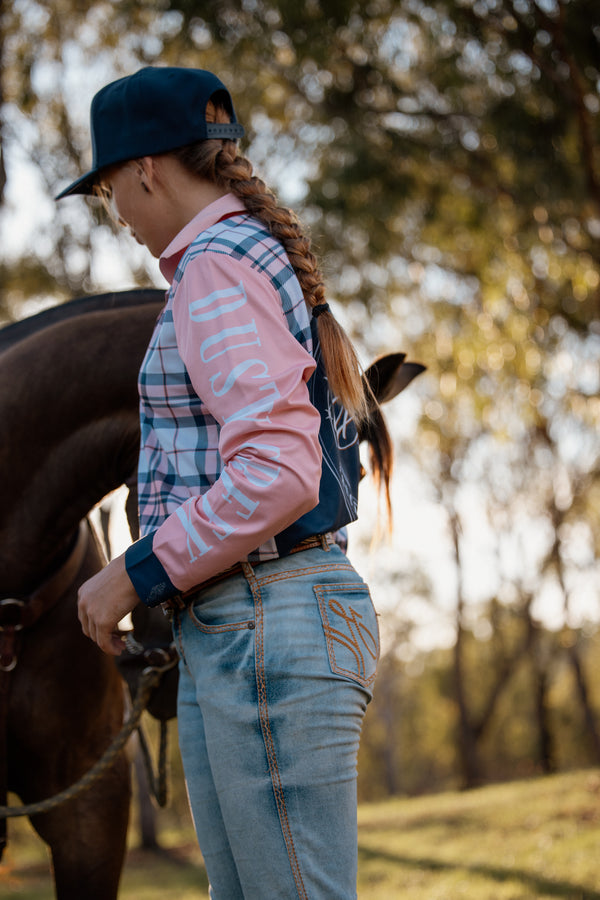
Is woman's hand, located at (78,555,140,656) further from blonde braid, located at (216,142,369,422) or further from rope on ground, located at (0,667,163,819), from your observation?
rope on ground, located at (0,667,163,819)

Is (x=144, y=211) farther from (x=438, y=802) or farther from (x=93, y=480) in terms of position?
(x=438, y=802)

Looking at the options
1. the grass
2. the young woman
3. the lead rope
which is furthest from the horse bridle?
the grass

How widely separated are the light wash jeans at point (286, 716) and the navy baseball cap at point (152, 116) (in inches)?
28.4

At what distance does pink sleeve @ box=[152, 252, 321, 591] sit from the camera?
1.17m

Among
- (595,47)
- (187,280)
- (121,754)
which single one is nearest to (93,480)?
(121,754)

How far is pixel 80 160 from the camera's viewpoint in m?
8.95

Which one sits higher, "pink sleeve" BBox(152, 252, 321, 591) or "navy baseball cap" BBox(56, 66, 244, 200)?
"navy baseball cap" BBox(56, 66, 244, 200)

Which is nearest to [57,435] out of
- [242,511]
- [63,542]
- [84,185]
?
[63,542]

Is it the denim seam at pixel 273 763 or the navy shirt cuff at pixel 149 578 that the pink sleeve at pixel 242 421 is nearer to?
the navy shirt cuff at pixel 149 578

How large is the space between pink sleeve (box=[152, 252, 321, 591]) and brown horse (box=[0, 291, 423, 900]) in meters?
0.72

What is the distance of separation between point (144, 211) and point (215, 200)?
0.12m

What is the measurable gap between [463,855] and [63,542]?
6888mm

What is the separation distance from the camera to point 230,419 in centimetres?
121

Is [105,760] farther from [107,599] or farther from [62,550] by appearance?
[107,599]
